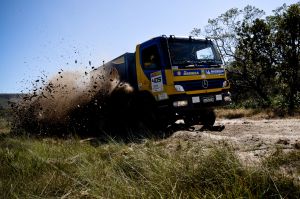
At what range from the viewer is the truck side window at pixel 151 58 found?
25.1 feet

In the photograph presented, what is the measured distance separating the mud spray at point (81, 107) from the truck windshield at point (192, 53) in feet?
5.88

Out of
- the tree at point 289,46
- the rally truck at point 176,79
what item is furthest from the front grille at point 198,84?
the tree at point 289,46

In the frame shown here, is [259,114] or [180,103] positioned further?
[259,114]

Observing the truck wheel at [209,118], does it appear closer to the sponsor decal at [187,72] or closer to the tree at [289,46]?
the sponsor decal at [187,72]

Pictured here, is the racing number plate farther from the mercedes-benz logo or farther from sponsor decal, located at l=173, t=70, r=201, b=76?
sponsor decal, located at l=173, t=70, r=201, b=76

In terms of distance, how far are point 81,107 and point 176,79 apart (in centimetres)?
349

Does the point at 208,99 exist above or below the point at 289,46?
below

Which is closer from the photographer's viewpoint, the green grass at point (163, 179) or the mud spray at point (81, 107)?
the green grass at point (163, 179)

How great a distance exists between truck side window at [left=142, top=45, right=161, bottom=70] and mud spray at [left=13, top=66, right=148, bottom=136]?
38.7 inches

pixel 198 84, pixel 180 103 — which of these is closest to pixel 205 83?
pixel 198 84

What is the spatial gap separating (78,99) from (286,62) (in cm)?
1005

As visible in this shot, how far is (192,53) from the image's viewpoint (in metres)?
7.81

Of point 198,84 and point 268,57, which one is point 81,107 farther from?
point 268,57

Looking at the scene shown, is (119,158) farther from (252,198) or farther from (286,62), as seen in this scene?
(286,62)
